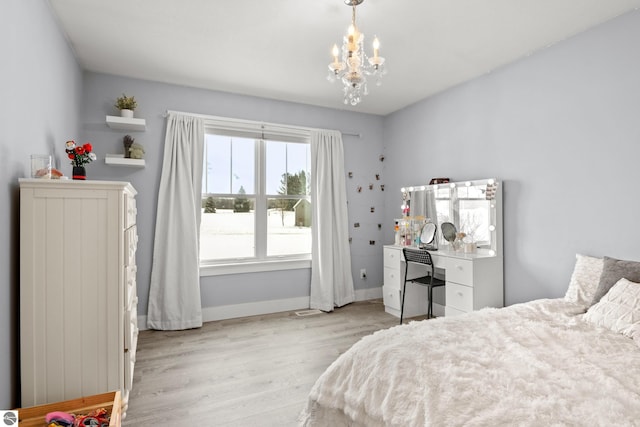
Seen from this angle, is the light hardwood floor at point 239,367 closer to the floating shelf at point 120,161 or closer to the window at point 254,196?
the window at point 254,196

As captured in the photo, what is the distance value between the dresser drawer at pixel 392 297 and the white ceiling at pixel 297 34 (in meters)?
2.38

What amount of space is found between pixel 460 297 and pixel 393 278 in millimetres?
946

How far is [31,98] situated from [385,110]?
12.7 feet

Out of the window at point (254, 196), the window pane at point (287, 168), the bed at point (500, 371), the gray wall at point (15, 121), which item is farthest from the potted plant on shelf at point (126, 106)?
the bed at point (500, 371)

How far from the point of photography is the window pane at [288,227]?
434 cm

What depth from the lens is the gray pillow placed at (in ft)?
7.16

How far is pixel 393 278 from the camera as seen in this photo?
4.09 m

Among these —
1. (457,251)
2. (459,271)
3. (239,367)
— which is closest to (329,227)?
(457,251)

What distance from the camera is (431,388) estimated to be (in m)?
1.32

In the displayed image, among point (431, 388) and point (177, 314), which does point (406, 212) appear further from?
point (431, 388)

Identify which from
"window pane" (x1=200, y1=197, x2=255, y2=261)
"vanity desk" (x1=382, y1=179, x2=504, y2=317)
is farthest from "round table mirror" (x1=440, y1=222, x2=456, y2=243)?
"window pane" (x1=200, y1=197, x2=255, y2=261)

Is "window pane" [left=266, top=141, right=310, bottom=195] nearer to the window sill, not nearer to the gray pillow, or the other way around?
the window sill

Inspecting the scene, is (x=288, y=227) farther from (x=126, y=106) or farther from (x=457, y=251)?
(x=126, y=106)

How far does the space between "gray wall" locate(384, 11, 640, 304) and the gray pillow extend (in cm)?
21
